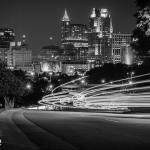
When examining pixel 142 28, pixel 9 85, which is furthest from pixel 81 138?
pixel 9 85

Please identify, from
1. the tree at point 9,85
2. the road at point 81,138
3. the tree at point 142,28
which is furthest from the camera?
the tree at point 9,85

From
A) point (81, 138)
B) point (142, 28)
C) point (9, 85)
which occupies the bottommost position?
point (81, 138)

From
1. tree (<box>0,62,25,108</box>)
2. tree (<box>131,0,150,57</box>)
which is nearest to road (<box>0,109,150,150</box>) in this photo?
tree (<box>131,0,150,57</box>)

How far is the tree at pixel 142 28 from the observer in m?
26.1

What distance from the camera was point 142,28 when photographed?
2775 cm

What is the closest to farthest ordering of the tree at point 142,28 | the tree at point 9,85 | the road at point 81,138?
the road at point 81,138 → the tree at point 142,28 → the tree at point 9,85

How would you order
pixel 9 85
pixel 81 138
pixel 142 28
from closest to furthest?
pixel 81 138 → pixel 142 28 → pixel 9 85

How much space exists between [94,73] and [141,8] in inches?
4283

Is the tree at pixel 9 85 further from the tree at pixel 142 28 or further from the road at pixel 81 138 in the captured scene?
the road at pixel 81 138

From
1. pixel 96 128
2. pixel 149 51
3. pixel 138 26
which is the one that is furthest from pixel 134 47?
pixel 96 128

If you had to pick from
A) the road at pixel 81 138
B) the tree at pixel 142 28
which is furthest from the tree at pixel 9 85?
the road at pixel 81 138

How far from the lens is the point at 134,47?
103ft

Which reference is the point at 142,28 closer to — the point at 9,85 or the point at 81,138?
Result: the point at 81,138

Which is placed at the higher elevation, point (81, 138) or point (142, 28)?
point (142, 28)
